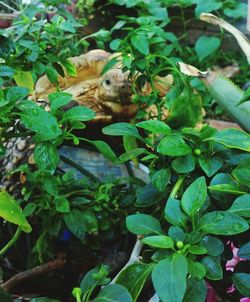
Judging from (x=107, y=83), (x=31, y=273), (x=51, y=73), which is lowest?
(x=31, y=273)

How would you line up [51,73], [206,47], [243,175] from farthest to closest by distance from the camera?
[206,47]
[51,73]
[243,175]

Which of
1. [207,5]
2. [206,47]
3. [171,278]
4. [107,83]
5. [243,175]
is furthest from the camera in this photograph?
[206,47]

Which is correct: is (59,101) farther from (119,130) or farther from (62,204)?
(62,204)

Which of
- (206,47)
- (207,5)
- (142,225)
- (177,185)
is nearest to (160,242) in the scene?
(142,225)

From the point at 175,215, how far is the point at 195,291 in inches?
3.1

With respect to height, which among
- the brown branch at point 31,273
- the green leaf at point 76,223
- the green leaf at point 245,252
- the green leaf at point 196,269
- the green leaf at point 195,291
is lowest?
the brown branch at point 31,273

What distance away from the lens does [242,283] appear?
0.48 metres

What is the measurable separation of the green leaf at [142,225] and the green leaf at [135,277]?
0.03 metres

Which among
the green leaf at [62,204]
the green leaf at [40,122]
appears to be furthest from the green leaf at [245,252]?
the green leaf at [62,204]

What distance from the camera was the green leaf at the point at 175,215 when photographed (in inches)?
19.6

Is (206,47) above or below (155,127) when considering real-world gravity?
below

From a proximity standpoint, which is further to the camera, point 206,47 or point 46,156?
point 206,47

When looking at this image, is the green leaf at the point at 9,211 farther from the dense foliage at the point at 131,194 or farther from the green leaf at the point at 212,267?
the green leaf at the point at 212,267

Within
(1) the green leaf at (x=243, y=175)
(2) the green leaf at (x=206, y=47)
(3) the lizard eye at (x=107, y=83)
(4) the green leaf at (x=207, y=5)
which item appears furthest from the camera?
(2) the green leaf at (x=206, y=47)
